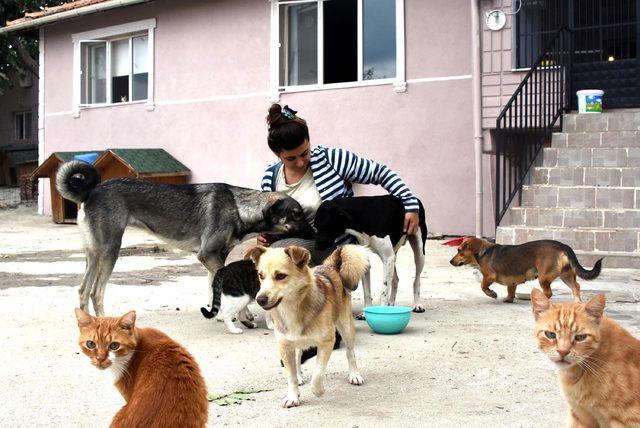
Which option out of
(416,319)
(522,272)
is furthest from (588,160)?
(416,319)

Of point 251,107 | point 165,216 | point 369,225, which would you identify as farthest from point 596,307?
point 251,107

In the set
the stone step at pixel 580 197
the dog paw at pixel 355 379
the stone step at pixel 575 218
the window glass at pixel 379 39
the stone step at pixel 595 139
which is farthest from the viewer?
the window glass at pixel 379 39

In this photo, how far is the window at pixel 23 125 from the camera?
2758 centimetres

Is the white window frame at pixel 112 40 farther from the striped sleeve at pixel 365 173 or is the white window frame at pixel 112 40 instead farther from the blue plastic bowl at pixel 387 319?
the blue plastic bowl at pixel 387 319

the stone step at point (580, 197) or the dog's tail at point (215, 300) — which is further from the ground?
the stone step at point (580, 197)

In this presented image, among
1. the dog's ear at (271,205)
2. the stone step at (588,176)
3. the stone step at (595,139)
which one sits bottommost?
the dog's ear at (271,205)

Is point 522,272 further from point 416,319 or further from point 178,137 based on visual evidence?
point 178,137

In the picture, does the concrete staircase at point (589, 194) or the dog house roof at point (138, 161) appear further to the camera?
the dog house roof at point (138, 161)

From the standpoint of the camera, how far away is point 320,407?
3.72 m

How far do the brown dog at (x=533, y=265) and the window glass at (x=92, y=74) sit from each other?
1272cm

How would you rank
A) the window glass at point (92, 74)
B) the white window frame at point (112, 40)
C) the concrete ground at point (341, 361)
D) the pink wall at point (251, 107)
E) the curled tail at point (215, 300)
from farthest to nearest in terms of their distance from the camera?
1. the window glass at point (92, 74)
2. the white window frame at point (112, 40)
3. the pink wall at point (251, 107)
4. the curled tail at point (215, 300)
5. the concrete ground at point (341, 361)

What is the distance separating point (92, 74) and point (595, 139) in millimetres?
11625

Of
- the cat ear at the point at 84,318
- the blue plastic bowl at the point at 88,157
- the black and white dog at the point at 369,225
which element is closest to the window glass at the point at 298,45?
the blue plastic bowl at the point at 88,157

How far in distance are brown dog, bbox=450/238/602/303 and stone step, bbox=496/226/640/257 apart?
2.55 metres
